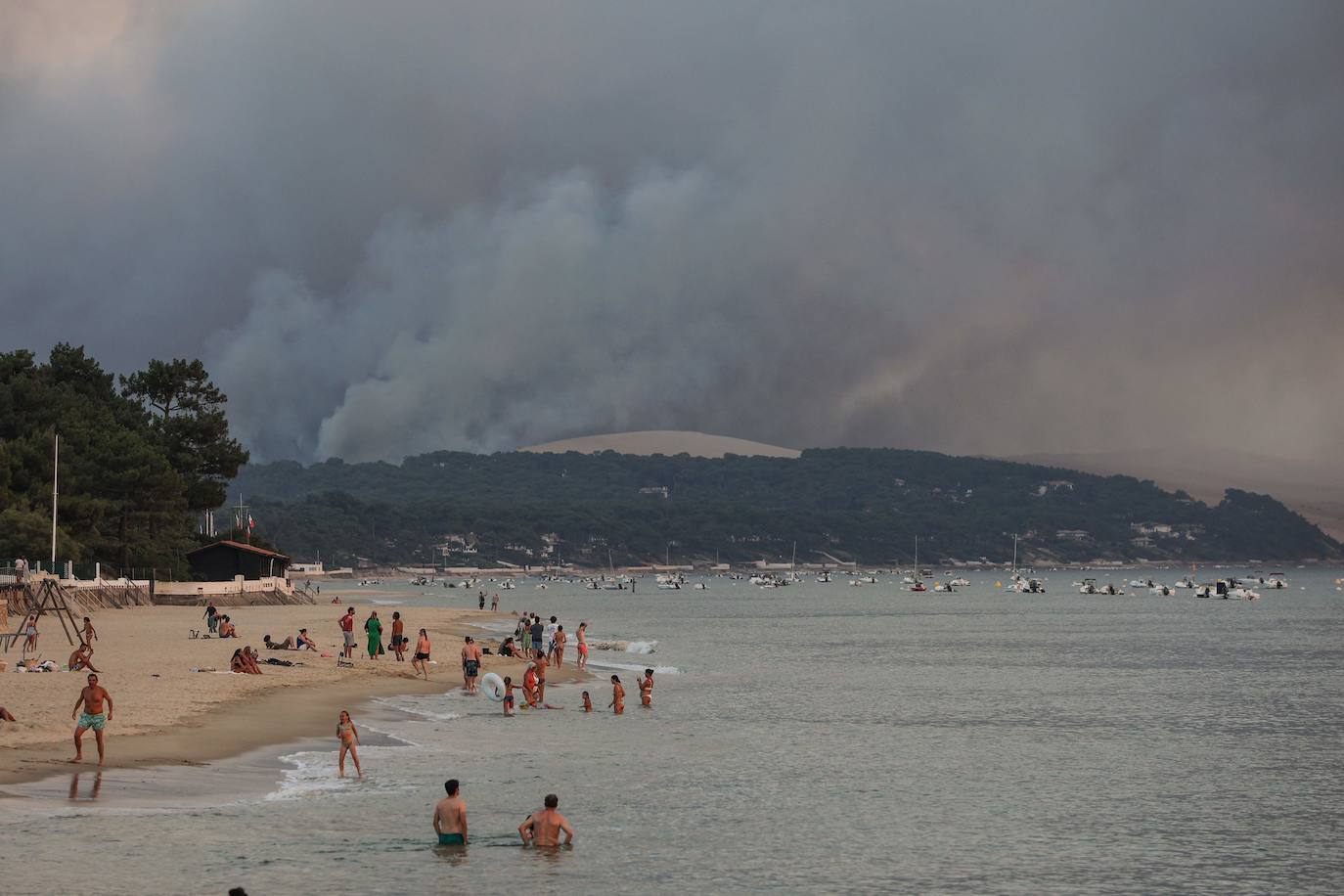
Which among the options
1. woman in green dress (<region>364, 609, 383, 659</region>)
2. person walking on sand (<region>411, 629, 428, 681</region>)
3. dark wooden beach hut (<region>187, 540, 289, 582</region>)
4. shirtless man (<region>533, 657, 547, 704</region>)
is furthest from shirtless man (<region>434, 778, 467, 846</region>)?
dark wooden beach hut (<region>187, 540, 289, 582</region>)

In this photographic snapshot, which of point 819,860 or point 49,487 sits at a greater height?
point 49,487

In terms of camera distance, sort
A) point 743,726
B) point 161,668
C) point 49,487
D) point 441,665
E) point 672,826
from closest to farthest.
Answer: point 672,826 < point 743,726 < point 161,668 < point 441,665 < point 49,487

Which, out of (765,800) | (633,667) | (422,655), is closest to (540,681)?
(422,655)

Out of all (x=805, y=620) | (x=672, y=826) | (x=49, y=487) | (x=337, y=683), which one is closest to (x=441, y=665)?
(x=337, y=683)

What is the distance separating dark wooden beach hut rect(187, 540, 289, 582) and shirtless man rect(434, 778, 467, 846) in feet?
333

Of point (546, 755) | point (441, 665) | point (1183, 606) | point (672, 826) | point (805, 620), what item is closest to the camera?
point (672, 826)

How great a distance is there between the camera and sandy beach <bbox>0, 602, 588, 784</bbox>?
30.8m

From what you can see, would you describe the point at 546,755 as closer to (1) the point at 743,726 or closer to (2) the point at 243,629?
(1) the point at 743,726

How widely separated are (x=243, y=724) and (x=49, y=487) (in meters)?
69.7

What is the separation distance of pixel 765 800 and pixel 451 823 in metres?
9.03

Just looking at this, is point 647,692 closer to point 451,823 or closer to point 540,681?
point 540,681

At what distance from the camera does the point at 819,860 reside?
993 inches

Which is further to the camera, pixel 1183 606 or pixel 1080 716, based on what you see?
pixel 1183 606

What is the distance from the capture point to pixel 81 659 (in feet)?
140
